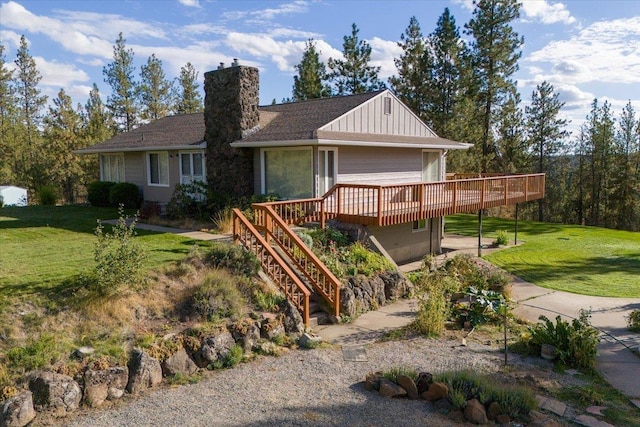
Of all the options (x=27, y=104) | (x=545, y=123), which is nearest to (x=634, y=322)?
(x=545, y=123)

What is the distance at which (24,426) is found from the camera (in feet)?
17.4

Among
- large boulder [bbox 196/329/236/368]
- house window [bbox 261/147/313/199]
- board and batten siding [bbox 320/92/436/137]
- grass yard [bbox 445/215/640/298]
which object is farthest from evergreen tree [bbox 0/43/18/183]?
large boulder [bbox 196/329/236/368]

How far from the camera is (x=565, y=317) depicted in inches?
377

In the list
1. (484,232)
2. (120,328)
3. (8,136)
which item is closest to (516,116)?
(484,232)

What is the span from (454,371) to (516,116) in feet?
98.0

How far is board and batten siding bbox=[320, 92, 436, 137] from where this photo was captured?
49.1 feet

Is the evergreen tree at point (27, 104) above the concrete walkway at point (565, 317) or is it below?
above

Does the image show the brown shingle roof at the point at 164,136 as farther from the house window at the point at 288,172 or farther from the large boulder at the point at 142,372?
the large boulder at the point at 142,372

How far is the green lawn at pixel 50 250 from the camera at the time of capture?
25.1 ft

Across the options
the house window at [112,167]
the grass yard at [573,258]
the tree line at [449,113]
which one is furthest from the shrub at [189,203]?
the tree line at [449,113]

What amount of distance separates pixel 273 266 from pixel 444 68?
24235 millimetres

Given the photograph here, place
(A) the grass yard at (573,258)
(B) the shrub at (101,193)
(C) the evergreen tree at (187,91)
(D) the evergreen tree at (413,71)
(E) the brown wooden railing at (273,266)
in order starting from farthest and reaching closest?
1. (C) the evergreen tree at (187,91)
2. (D) the evergreen tree at (413,71)
3. (B) the shrub at (101,193)
4. (A) the grass yard at (573,258)
5. (E) the brown wooden railing at (273,266)

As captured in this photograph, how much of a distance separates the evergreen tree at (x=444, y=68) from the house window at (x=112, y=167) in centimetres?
1854

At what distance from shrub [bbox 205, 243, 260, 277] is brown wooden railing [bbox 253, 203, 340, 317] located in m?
0.94
